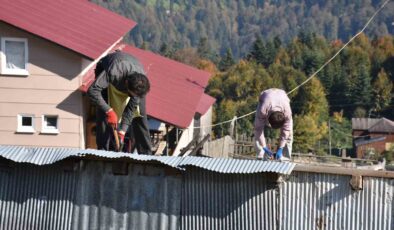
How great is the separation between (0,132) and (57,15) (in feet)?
9.04

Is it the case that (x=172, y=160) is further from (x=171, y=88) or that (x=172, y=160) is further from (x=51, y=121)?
(x=171, y=88)

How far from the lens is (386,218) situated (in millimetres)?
8977

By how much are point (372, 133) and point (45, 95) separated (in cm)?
5526

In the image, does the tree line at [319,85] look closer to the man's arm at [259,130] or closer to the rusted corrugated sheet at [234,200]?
the man's arm at [259,130]

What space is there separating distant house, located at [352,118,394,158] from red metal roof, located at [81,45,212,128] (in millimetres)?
42248

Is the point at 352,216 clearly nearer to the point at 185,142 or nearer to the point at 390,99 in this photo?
the point at 185,142

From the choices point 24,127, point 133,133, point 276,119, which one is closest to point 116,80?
point 133,133

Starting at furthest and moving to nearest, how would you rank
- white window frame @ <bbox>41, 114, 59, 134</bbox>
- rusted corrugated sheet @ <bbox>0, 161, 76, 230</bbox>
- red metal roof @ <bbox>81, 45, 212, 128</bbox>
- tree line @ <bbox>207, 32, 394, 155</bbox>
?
tree line @ <bbox>207, 32, 394, 155</bbox> < red metal roof @ <bbox>81, 45, 212, 128</bbox> < white window frame @ <bbox>41, 114, 59, 134</bbox> < rusted corrugated sheet @ <bbox>0, 161, 76, 230</bbox>

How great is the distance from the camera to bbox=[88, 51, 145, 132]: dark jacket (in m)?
10.8

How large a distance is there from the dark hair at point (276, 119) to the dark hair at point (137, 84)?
1615mm

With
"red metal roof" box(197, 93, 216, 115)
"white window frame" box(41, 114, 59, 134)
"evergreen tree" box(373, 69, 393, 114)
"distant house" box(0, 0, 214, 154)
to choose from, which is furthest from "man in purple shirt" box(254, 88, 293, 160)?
"evergreen tree" box(373, 69, 393, 114)

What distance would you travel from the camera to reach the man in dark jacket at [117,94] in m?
10.7

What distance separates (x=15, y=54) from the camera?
18.4 m

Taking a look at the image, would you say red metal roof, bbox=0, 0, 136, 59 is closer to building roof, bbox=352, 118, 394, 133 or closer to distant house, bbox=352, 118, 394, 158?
distant house, bbox=352, 118, 394, 158
